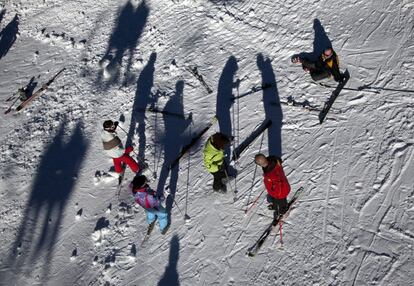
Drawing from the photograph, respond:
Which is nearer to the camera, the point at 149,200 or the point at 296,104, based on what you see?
the point at 149,200

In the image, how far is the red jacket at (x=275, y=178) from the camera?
28.4 feet

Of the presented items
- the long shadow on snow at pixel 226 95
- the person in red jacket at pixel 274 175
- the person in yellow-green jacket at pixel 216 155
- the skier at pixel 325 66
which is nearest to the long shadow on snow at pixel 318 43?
the skier at pixel 325 66

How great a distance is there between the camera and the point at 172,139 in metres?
12.6

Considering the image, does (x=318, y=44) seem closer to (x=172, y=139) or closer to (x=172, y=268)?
(x=172, y=139)

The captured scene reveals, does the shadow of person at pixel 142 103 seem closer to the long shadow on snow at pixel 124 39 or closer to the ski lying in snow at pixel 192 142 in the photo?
the long shadow on snow at pixel 124 39

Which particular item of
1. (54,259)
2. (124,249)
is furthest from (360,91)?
(54,259)

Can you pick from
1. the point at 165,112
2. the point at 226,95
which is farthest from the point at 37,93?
the point at 226,95

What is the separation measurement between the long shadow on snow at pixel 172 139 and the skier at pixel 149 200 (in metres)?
0.51

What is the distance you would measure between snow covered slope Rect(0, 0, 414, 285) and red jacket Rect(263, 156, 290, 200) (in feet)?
3.68

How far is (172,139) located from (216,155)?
127 inches

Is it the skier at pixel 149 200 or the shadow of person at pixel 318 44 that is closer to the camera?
the skier at pixel 149 200

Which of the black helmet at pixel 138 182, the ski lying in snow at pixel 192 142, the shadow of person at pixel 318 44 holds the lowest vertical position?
the black helmet at pixel 138 182

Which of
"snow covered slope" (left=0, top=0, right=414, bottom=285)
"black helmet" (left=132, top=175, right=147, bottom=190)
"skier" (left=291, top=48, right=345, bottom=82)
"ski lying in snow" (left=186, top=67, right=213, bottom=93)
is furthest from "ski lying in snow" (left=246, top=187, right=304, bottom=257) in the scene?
"ski lying in snow" (left=186, top=67, right=213, bottom=93)

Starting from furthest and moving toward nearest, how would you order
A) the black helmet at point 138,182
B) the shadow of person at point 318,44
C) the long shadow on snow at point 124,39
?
the long shadow on snow at point 124,39 < the shadow of person at point 318,44 < the black helmet at point 138,182
